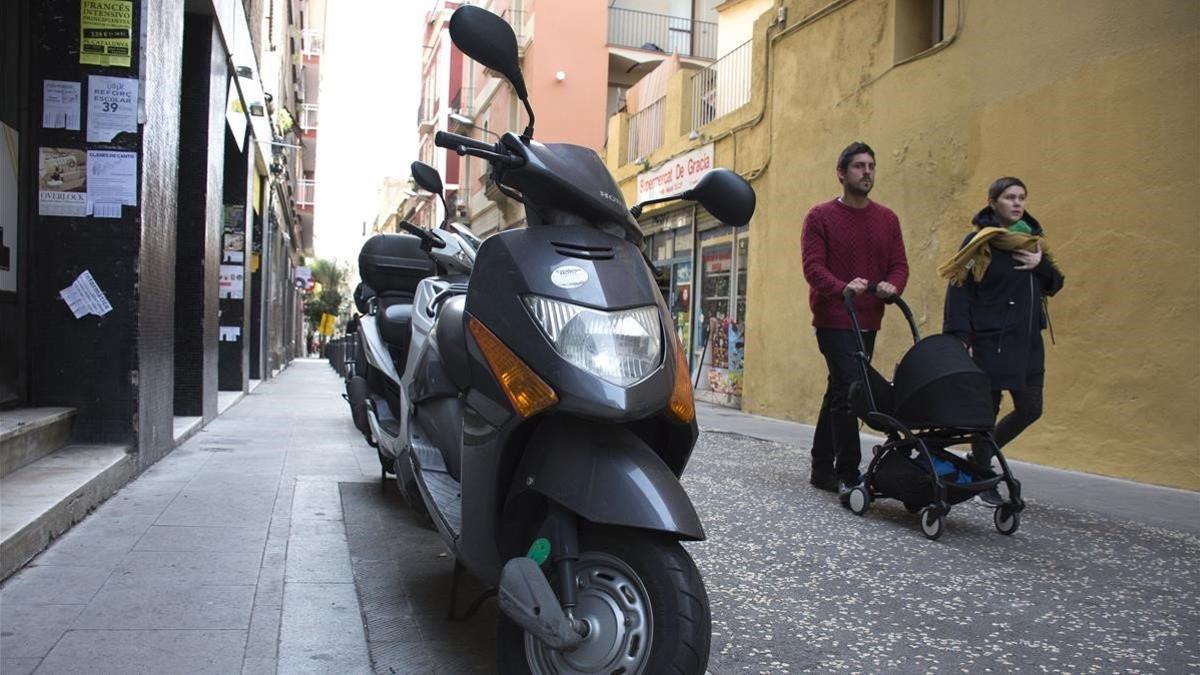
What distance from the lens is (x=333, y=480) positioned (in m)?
5.57

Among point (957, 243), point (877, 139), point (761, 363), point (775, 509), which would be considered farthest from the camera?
point (761, 363)

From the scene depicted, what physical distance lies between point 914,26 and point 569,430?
28.3 ft

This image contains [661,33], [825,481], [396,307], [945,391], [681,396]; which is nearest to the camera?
[681,396]

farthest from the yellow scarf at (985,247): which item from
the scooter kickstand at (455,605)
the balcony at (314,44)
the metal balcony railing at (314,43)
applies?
the balcony at (314,44)

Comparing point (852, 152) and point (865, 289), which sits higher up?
point (852, 152)

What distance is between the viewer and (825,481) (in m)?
5.50

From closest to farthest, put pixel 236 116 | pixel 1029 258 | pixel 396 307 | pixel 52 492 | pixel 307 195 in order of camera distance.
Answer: pixel 52 492 < pixel 1029 258 < pixel 396 307 < pixel 236 116 < pixel 307 195

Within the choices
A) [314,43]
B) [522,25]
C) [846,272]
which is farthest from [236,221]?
[314,43]

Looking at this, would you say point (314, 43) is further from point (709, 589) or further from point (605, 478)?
point (605, 478)

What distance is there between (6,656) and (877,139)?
29.3 ft

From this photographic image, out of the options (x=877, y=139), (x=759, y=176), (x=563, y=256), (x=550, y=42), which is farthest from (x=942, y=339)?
(x=550, y=42)

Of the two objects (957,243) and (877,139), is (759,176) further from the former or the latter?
(957,243)

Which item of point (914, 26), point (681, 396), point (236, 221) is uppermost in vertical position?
point (914, 26)

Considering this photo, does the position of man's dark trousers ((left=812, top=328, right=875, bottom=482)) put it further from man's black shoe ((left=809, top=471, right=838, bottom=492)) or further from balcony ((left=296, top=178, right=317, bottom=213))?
balcony ((left=296, top=178, right=317, bottom=213))
